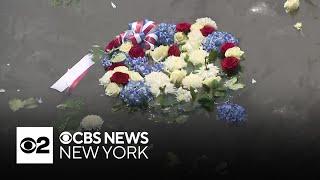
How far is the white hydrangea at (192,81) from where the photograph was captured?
4.71m

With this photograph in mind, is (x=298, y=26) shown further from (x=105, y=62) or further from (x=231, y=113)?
(x=105, y=62)

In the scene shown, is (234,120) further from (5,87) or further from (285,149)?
(5,87)

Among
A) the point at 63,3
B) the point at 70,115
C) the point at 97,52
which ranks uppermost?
the point at 63,3

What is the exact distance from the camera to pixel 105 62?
4.81 meters

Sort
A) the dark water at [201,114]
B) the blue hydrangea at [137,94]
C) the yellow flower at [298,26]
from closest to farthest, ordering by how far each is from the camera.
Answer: the dark water at [201,114], the blue hydrangea at [137,94], the yellow flower at [298,26]

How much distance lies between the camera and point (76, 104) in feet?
15.4

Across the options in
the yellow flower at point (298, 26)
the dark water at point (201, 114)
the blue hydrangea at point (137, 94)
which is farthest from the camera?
the yellow flower at point (298, 26)

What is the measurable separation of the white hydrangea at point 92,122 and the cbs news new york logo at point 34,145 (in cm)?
16

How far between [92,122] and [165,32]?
59cm

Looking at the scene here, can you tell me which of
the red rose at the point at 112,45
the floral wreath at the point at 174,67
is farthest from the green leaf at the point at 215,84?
the red rose at the point at 112,45

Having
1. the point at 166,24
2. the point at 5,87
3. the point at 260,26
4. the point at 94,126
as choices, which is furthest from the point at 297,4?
the point at 5,87

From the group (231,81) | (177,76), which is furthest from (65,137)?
(231,81)

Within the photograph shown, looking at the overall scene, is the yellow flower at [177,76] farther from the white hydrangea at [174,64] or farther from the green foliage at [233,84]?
the green foliage at [233,84]

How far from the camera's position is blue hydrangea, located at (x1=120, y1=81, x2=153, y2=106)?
4.68 metres
